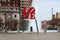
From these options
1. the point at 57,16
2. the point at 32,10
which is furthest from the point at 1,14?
the point at 32,10

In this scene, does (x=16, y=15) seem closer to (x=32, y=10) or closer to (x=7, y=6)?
(x=7, y=6)

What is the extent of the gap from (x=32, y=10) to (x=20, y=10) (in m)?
70.7

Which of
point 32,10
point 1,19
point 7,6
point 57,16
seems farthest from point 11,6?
point 32,10

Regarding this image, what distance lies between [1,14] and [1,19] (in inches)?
116

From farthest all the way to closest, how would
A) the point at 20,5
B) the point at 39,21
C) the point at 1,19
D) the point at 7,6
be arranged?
the point at 20,5, the point at 7,6, the point at 1,19, the point at 39,21

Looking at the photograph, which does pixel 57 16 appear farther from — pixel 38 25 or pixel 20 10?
pixel 38 25

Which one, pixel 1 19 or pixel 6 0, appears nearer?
pixel 1 19

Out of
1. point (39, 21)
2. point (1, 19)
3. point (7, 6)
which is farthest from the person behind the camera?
point (7, 6)

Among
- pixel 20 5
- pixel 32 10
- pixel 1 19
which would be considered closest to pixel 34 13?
pixel 32 10

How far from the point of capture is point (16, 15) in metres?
104

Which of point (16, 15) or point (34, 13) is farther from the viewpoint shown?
point (16, 15)

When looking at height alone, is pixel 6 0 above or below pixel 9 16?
above

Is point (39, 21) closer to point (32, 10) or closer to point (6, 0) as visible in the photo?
point (32, 10)

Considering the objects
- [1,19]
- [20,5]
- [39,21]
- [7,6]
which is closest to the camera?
[39,21]
